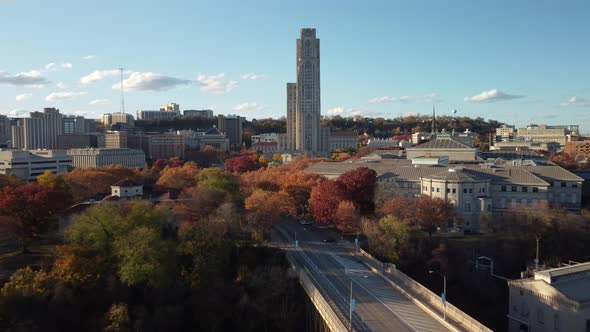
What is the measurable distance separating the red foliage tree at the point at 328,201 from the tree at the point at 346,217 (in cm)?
115

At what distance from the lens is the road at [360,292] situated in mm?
24047

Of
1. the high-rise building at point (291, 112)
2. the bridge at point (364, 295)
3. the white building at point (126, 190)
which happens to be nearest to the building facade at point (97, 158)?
the high-rise building at point (291, 112)

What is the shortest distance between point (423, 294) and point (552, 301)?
6.72m

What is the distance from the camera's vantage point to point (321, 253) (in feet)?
121

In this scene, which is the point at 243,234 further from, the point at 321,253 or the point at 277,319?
the point at 277,319

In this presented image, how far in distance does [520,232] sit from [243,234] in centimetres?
2174

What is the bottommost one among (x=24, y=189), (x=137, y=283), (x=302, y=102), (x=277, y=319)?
(x=277, y=319)

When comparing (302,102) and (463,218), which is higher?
(302,102)

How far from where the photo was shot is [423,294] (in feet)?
91.4

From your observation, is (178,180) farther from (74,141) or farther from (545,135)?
(545,135)

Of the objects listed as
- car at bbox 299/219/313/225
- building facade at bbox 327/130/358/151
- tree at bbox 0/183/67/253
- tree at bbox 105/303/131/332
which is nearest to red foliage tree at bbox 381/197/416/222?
car at bbox 299/219/313/225

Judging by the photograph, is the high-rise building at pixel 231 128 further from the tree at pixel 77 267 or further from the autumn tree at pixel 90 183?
the tree at pixel 77 267

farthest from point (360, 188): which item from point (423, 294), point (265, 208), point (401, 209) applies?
point (423, 294)

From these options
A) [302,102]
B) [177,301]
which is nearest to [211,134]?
[302,102]
